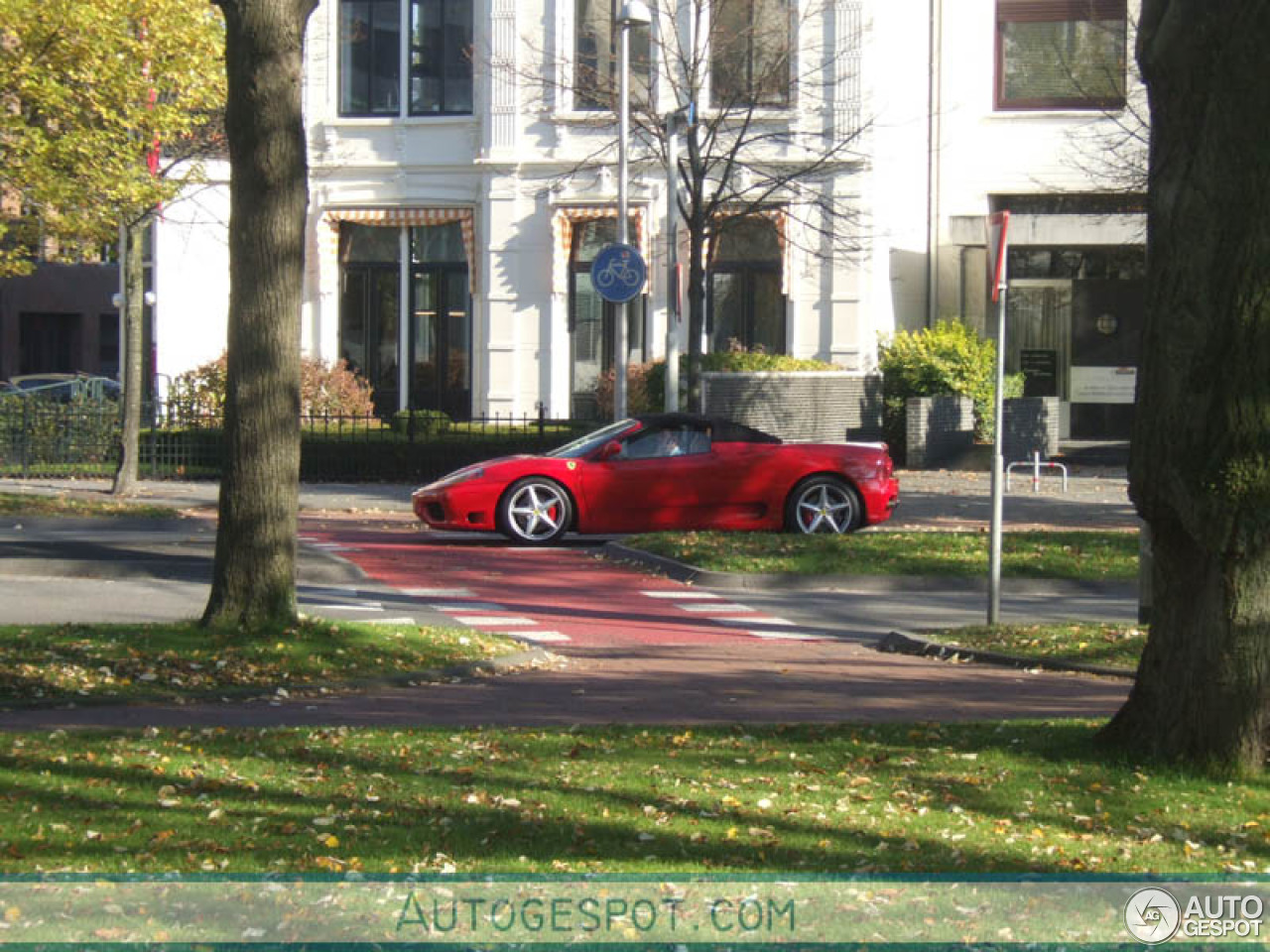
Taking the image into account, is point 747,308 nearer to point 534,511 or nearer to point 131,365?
point 131,365

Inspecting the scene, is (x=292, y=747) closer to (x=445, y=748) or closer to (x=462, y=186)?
(x=445, y=748)

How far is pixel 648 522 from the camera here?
1891 cm

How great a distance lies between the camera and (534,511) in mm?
18734

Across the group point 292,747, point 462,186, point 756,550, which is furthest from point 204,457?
point 292,747

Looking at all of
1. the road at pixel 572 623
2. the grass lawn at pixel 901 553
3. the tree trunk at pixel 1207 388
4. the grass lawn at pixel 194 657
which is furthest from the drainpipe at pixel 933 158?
the tree trunk at pixel 1207 388

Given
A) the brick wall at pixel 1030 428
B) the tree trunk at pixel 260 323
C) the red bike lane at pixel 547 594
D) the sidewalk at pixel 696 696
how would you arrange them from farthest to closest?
the brick wall at pixel 1030 428 → the red bike lane at pixel 547 594 → the tree trunk at pixel 260 323 → the sidewalk at pixel 696 696

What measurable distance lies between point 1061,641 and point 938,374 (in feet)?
61.9

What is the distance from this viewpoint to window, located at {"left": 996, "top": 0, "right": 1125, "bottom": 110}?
3338cm

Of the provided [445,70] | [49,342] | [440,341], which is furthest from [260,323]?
[49,342]

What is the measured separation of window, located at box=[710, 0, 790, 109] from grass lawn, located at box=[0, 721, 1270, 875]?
22123mm

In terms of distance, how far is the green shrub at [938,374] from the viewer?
30.5 meters

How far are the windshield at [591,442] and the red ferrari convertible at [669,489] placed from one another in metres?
0.02

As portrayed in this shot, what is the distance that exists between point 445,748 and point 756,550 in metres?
9.49

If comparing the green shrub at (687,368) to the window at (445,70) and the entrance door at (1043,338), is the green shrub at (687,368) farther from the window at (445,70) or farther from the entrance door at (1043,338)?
the window at (445,70)
